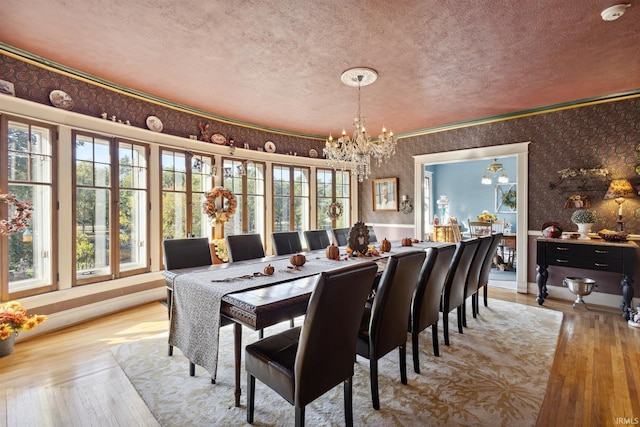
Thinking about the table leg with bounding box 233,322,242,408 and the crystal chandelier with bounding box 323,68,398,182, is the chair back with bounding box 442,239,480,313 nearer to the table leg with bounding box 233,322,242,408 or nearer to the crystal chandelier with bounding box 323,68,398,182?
the crystal chandelier with bounding box 323,68,398,182

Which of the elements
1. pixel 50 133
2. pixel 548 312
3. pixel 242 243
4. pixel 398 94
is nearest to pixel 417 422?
pixel 242 243

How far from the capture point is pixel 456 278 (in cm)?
289

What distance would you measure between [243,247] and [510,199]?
741 cm

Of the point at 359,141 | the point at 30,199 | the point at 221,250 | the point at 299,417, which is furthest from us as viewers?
the point at 221,250

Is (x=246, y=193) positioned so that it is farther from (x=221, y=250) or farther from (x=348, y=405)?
(x=348, y=405)

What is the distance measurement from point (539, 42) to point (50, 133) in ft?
16.1

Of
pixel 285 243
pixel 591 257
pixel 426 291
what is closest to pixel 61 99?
pixel 285 243

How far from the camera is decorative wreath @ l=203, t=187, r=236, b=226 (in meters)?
4.67

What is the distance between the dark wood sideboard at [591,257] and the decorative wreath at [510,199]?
14.2 feet

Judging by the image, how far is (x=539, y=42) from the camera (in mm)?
2625

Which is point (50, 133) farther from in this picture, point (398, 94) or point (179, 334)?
point (398, 94)

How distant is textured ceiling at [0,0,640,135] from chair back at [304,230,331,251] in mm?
1826

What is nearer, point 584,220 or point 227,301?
point 227,301

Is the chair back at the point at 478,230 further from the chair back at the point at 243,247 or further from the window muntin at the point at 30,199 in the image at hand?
the window muntin at the point at 30,199
